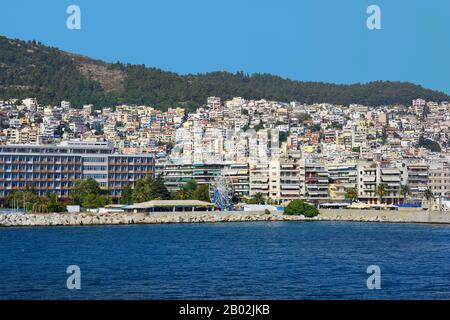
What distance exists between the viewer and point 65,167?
3024 inches

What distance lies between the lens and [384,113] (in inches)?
6486

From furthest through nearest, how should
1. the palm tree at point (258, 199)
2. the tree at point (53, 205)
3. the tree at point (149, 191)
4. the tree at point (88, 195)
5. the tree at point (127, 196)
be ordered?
the palm tree at point (258, 199)
the tree at point (127, 196)
the tree at point (149, 191)
the tree at point (88, 195)
the tree at point (53, 205)

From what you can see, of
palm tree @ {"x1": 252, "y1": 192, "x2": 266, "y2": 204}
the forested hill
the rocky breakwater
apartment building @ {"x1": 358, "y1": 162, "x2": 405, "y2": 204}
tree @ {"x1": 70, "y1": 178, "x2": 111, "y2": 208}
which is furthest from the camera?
the forested hill

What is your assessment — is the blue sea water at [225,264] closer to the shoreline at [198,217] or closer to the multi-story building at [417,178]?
the shoreline at [198,217]

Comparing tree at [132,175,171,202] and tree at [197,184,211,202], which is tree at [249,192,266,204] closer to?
tree at [197,184,211,202]

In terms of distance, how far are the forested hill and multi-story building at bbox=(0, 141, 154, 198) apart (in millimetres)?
65689

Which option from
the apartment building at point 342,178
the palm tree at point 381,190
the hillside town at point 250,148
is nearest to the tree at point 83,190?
the hillside town at point 250,148

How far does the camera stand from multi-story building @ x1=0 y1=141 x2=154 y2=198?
74.4 metres

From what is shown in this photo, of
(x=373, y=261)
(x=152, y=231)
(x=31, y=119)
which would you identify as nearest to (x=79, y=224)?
(x=152, y=231)

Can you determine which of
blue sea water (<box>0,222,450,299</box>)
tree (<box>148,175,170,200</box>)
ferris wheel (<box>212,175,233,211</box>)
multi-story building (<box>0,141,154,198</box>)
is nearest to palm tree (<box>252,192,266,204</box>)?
ferris wheel (<box>212,175,233,211</box>)

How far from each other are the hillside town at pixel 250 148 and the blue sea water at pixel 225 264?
1104 inches

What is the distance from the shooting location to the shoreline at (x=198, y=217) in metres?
60.4
